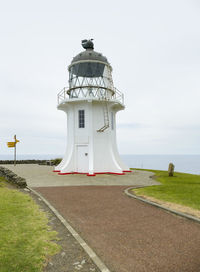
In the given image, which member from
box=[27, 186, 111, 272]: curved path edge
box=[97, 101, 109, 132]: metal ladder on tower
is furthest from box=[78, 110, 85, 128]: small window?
box=[27, 186, 111, 272]: curved path edge

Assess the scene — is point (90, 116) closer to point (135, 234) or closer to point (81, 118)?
point (81, 118)

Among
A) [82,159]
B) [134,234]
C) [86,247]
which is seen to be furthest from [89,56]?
[86,247]

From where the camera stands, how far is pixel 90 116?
21.7 metres

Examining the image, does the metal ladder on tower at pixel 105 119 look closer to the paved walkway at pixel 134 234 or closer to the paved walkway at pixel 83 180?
the paved walkway at pixel 83 180

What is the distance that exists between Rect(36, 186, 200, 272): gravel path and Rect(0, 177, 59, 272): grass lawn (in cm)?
98

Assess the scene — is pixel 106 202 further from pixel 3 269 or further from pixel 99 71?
pixel 99 71

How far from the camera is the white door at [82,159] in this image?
2183 centimetres

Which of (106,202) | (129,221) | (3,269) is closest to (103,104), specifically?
(106,202)

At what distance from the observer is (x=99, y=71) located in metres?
22.0

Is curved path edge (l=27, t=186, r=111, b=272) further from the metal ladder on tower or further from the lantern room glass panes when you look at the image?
the lantern room glass panes

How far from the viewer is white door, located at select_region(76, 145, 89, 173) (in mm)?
21828

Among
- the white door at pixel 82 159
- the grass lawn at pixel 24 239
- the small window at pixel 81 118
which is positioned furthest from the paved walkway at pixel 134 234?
the small window at pixel 81 118

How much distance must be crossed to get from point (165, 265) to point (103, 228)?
2477mm

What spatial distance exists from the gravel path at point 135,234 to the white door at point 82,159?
38.5 ft
